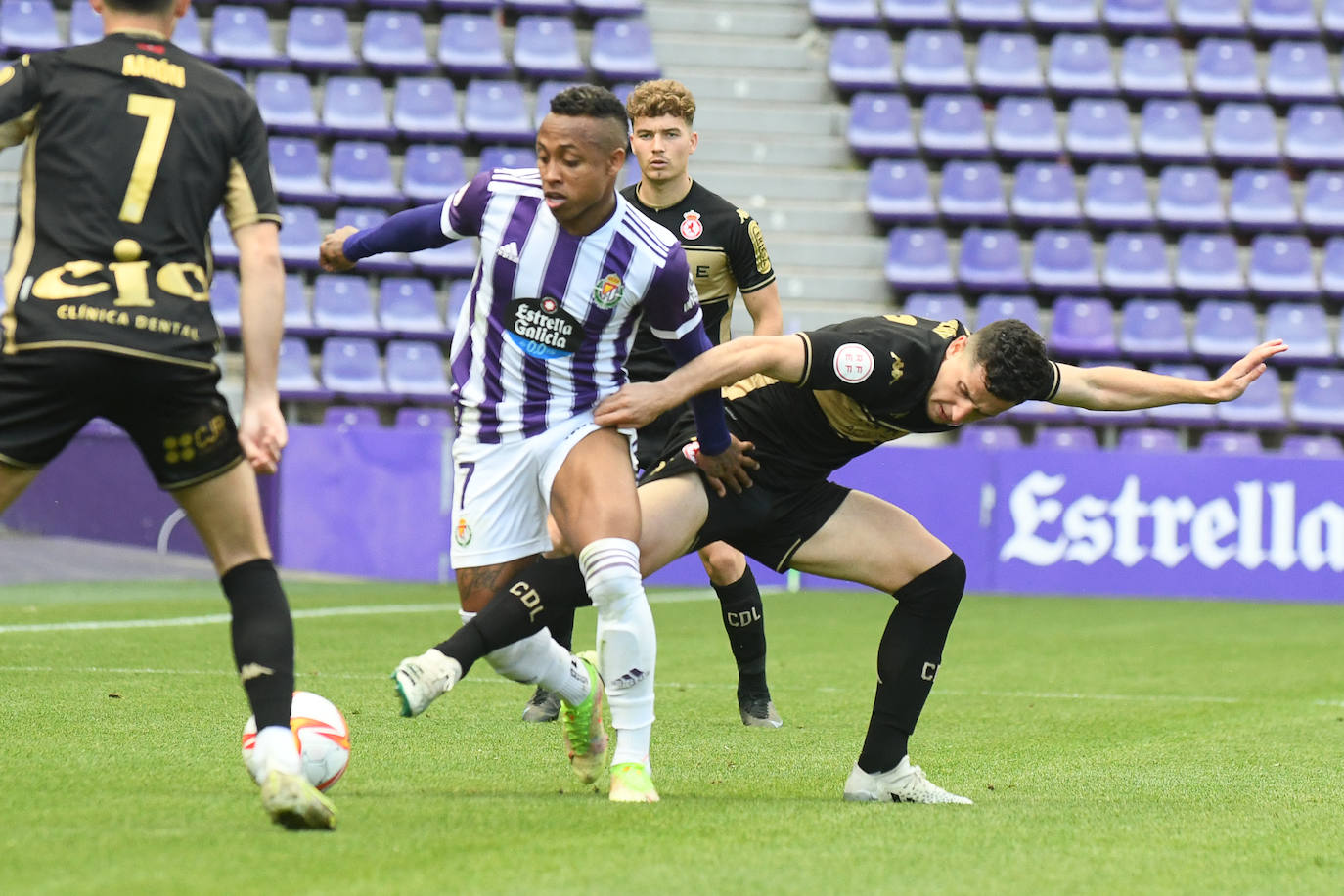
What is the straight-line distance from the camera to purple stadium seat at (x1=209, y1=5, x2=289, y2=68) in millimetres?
17734

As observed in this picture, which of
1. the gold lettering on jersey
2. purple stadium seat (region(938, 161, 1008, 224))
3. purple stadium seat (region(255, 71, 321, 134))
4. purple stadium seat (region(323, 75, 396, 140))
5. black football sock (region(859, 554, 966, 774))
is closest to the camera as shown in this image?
the gold lettering on jersey

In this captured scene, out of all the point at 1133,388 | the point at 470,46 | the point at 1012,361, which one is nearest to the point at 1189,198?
the point at 470,46

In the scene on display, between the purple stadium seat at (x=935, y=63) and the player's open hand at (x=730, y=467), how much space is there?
1423cm

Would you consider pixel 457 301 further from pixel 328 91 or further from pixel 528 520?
pixel 528 520

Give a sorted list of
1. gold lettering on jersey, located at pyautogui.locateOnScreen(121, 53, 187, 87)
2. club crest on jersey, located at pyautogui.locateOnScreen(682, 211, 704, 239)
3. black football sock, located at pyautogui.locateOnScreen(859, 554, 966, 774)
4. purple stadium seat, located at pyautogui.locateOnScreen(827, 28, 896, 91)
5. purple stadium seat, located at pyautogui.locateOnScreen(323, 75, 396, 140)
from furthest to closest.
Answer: purple stadium seat, located at pyautogui.locateOnScreen(827, 28, 896, 91) → purple stadium seat, located at pyautogui.locateOnScreen(323, 75, 396, 140) → club crest on jersey, located at pyautogui.locateOnScreen(682, 211, 704, 239) → black football sock, located at pyautogui.locateOnScreen(859, 554, 966, 774) → gold lettering on jersey, located at pyautogui.locateOnScreen(121, 53, 187, 87)

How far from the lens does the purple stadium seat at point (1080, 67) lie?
60.8ft

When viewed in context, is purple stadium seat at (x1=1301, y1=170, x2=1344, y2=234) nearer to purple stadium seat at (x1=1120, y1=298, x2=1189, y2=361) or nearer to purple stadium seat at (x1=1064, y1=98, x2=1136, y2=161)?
purple stadium seat at (x1=1064, y1=98, x2=1136, y2=161)

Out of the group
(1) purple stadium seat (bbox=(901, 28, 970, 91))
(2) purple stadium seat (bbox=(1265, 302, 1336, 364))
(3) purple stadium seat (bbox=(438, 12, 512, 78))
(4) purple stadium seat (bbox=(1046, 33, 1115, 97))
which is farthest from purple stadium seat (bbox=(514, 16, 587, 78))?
(2) purple stadium seat (bbox=(1265, 302, 1336, 364))

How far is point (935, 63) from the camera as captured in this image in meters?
18.6

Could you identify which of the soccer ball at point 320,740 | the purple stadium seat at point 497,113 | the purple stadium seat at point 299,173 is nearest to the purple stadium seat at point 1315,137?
the purple stadium seat at point 497,113

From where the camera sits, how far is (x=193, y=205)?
3744 millimetres

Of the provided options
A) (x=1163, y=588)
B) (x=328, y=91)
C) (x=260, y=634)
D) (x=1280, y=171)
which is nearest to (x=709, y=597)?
(x=1163, y=588)

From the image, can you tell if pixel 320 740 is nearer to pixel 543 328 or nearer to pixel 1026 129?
pixel 543 328

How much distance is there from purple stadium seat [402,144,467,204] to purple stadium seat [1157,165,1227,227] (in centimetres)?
708
